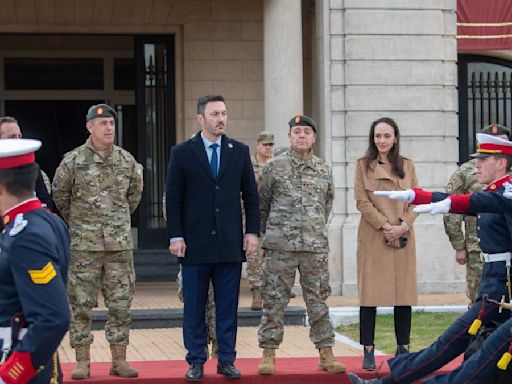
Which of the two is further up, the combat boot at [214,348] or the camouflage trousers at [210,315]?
the camouflage trousers at [210,315]

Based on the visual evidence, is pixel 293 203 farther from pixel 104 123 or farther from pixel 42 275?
pixel 42 275

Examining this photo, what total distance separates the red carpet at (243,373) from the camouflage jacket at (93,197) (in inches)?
39.4

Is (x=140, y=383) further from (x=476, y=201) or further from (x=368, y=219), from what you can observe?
(x=476, y=201)

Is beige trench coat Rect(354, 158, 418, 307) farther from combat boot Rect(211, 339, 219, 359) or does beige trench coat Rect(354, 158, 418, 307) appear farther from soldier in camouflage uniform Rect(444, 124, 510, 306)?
combat boot Rect(211, 339, 219, 359)

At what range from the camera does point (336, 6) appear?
55.2 ft

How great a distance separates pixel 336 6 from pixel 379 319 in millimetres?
4712

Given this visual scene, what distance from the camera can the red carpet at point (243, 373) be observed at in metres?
9.44

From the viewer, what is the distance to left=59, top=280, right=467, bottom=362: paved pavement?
38.2 feet

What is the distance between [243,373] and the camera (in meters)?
9.75

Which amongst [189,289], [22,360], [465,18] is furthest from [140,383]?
[465,18]

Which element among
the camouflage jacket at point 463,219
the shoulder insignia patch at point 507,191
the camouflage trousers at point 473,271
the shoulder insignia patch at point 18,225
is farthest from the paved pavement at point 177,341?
the shoulder insignia patch at point 18,225

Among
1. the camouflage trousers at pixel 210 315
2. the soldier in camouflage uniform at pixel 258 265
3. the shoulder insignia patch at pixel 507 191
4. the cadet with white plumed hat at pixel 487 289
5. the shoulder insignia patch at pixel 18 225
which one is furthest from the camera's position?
the soldier in camouflage uniform at pixel 258 265

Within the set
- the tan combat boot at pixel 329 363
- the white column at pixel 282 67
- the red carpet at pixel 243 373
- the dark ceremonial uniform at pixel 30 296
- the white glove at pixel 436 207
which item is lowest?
the red carpet at pixel 243 373

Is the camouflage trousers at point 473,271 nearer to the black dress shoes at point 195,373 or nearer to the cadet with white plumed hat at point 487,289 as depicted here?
the cadet with white plumed hat at point 487,289
